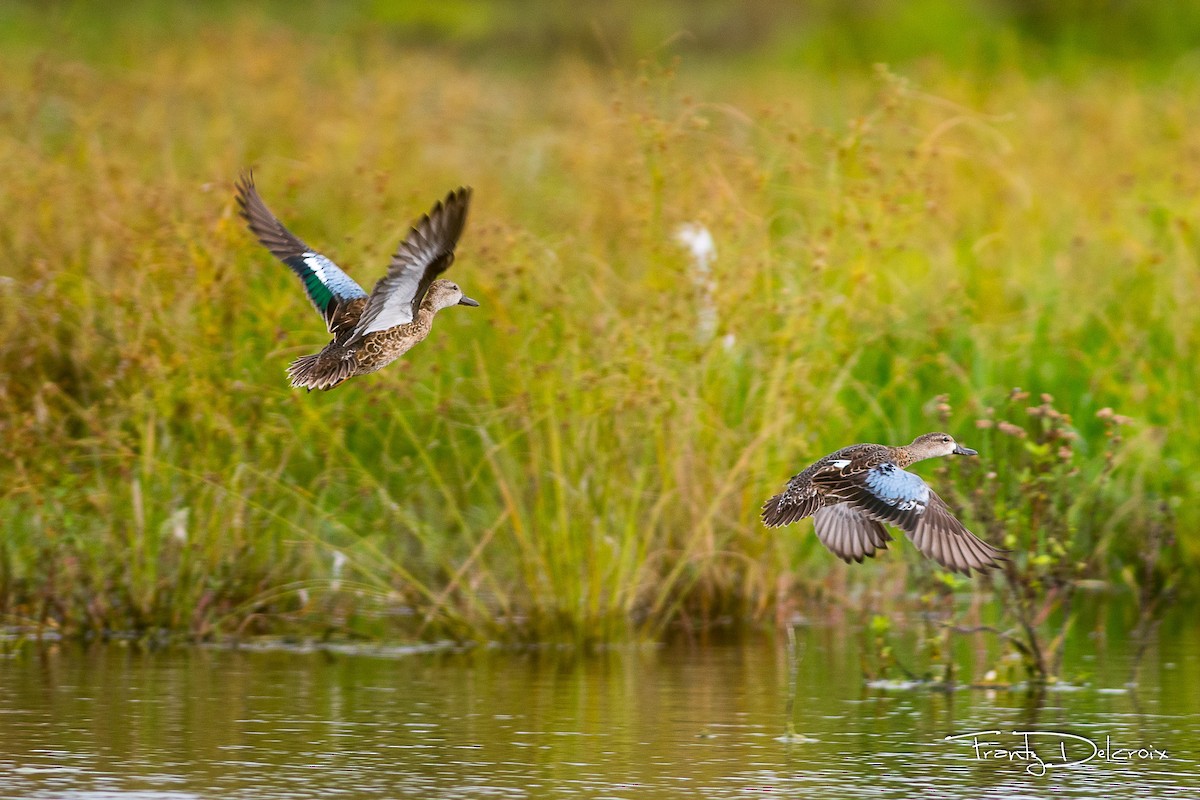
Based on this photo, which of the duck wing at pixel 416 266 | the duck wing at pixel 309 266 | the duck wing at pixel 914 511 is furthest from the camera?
the duck wing at pixel 309 266

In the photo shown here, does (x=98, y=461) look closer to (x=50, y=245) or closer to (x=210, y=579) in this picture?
(x=210, y=579)

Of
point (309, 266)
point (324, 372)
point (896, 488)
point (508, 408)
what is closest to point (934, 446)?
point (896, 488)

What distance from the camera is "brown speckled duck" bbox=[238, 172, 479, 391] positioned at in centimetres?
695

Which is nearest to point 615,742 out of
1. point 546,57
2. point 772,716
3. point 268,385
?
point 772,716

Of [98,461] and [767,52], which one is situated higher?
[767,52]

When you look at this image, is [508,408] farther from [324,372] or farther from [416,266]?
[416,266]

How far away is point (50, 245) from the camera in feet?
34.6

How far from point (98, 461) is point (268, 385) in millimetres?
791

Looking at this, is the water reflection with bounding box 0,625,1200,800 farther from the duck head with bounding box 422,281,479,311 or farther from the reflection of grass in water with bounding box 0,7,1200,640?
the duck head with bounding box 422,281,479,311

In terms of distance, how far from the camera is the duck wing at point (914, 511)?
292 inches

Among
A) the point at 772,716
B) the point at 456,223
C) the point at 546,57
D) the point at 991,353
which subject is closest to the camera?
the point at 456,223
